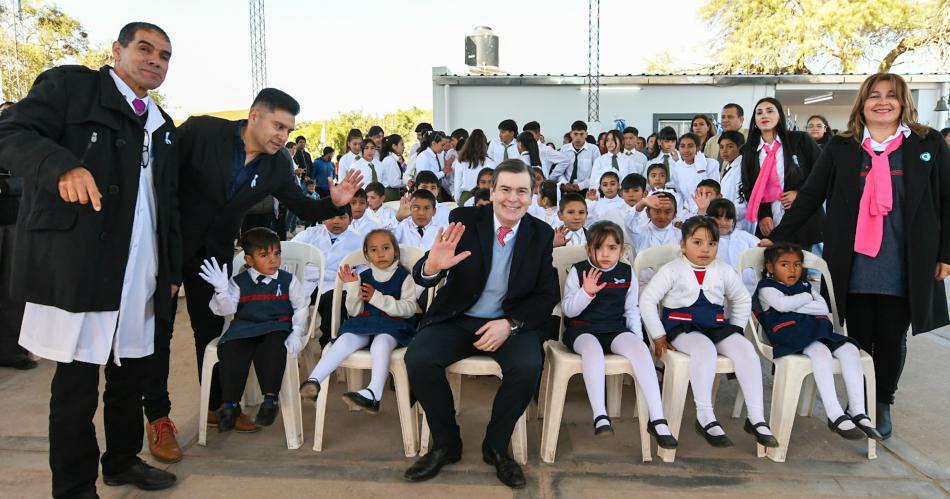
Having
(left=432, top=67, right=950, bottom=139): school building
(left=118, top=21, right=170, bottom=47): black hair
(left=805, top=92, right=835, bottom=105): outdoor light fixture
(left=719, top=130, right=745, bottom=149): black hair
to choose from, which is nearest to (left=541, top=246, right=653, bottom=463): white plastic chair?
(left=118, top=21, right=170, bottom=47): black hair

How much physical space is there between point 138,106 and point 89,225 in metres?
0.49

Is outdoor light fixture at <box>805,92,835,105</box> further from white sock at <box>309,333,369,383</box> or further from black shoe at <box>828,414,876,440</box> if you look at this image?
white sock at <box>309,333,369,383</box>

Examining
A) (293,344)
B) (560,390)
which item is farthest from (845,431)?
(293,344)

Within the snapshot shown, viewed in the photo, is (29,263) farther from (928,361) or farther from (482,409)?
(928,361)

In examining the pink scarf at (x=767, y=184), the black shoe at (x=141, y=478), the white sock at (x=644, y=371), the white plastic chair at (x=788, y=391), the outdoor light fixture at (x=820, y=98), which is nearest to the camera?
the black shoe at (x=141, y=478)

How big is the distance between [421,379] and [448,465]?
0.40 m

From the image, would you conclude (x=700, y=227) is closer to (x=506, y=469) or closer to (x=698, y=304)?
(x=698, y=304)

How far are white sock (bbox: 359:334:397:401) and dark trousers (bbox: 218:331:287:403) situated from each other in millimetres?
425

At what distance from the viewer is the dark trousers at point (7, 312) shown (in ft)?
13.0

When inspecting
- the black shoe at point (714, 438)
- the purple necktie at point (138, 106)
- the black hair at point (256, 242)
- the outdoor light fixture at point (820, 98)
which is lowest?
the black shoe at point (714, 438)

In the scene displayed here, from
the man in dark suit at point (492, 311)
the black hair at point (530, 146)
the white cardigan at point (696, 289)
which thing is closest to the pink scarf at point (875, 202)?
the white cardigan at point (696, 289)

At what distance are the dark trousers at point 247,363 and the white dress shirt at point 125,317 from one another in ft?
1.48

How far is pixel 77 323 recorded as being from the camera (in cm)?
216

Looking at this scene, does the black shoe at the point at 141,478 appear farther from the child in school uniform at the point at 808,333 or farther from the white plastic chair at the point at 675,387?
the child in school uniform at the point at 808,333
